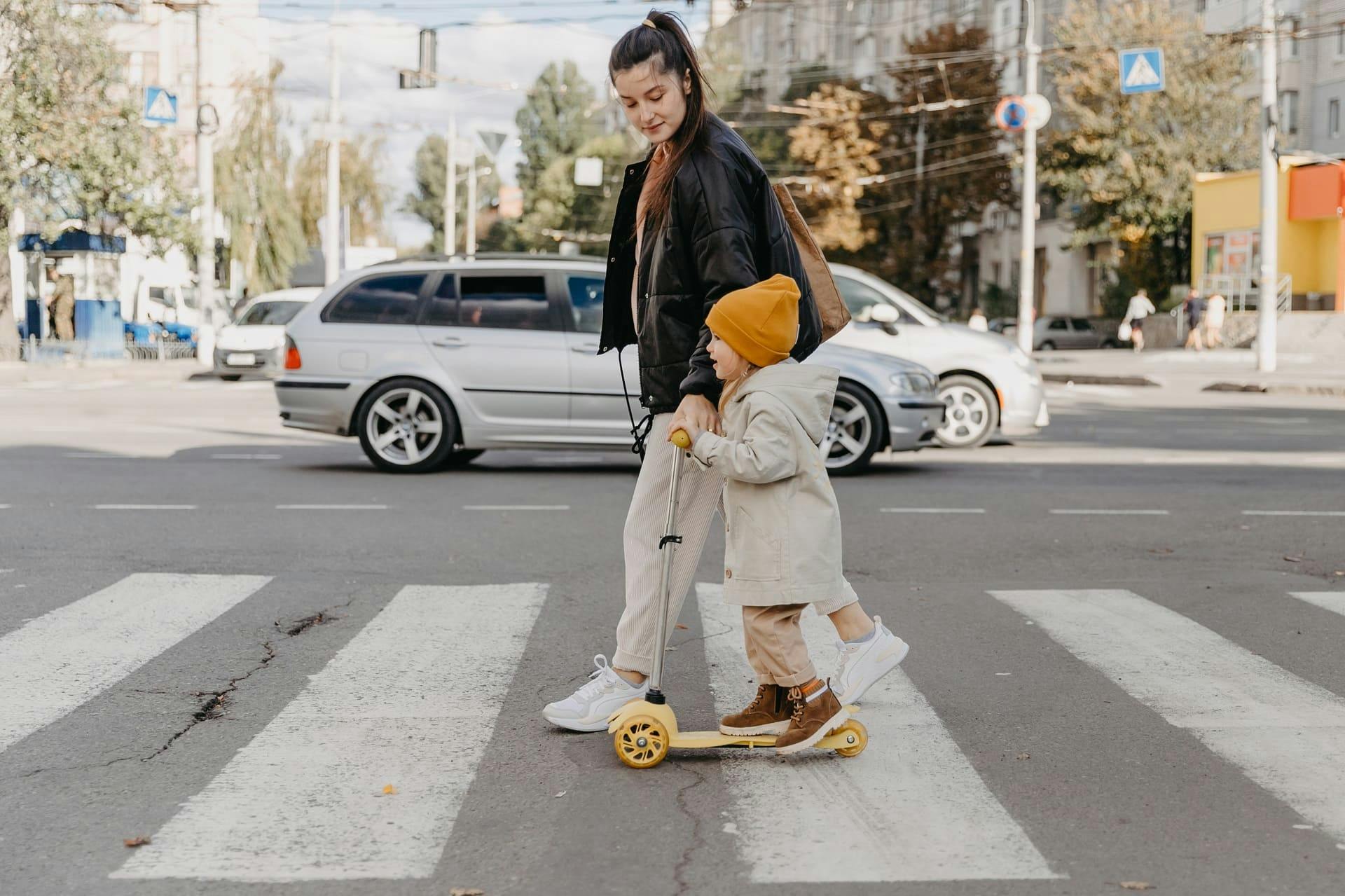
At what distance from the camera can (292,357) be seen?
12820 millimetres

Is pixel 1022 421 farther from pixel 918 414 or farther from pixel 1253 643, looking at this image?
pixel 1253 643

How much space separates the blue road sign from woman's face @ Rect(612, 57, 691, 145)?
95.5ft

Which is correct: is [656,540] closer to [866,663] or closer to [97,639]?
[866,663]

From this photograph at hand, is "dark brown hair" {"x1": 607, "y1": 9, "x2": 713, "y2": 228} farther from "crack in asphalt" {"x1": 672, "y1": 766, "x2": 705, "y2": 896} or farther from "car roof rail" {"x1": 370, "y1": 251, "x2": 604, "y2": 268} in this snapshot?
"car roof rail" {"x1": 370, "y1": 251, "x2": 604, "y2": 268}

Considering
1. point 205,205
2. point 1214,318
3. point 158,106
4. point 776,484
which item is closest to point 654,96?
point 776,484

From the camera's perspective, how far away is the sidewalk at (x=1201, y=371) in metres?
26.5

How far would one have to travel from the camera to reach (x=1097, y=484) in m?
12.1

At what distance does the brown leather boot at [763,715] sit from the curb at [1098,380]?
2552cm

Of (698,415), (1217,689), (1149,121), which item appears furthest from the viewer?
(1149,121)

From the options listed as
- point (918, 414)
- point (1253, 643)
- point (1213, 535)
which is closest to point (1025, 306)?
point (918, 414)

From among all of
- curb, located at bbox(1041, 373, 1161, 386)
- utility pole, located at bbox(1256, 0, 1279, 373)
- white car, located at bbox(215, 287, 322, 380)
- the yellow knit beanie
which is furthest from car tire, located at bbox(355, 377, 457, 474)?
utility pole, located at bbox(1256, 0, 1279, 373)

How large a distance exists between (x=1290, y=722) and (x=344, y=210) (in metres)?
34.7

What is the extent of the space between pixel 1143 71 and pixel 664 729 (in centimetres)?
2829

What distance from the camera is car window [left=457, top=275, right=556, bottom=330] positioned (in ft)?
41.9
